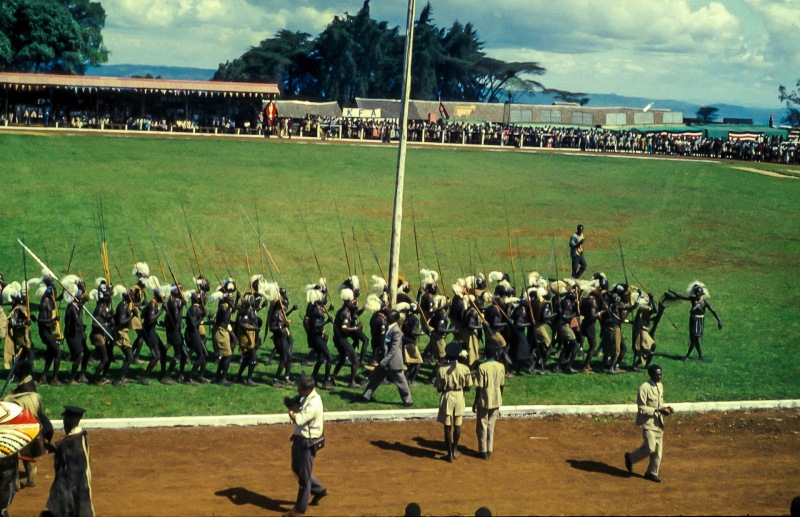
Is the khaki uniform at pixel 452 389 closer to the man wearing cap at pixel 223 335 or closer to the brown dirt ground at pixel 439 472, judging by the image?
the brown dirt ground at pixel 439 472

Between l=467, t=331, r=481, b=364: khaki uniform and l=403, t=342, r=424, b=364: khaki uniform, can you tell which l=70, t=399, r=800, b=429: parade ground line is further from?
l=467, t=331, r=481, b=364: khaki uniform

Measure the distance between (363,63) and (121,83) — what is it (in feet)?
111

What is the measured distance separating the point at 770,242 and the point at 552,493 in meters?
22.9

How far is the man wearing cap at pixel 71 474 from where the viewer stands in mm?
9586

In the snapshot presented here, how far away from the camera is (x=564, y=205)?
1446 inches

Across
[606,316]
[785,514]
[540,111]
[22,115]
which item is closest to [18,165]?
[22,115]

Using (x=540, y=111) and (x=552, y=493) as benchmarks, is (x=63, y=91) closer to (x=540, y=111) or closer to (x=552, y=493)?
(x=540, y=111)

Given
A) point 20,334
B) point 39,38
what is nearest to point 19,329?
point 20,334

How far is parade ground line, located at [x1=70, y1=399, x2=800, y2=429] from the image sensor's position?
45.3 feet

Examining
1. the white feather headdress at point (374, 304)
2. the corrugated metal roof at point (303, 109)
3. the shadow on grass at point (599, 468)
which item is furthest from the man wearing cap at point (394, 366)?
the corrugated metal roof at point (303, 109)

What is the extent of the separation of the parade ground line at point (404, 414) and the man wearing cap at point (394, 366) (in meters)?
0.36

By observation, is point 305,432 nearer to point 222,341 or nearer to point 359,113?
point 222,341

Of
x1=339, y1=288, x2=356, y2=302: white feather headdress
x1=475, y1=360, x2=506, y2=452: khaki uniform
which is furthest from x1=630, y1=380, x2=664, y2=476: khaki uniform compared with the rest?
x1=339, y1=288, x2=356, y2=302: white feather headdress

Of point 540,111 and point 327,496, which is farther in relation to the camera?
point 540,111
